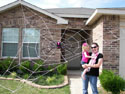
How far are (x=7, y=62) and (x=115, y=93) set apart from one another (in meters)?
4.97

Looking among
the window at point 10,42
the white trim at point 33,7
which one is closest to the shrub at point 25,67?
the window at point 10,42

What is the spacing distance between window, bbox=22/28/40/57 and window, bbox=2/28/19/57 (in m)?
0.48

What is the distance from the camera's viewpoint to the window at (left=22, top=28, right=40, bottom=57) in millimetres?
7156

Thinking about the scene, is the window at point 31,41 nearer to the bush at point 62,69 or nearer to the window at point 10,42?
the window at point 10,42

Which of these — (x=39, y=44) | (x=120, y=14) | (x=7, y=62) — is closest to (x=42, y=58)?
(x=39, y=44)

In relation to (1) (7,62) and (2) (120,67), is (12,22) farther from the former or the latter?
(2) (120,67)

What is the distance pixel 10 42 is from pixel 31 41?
3.62 feet

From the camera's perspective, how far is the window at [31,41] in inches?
282

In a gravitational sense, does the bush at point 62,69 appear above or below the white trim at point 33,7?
below

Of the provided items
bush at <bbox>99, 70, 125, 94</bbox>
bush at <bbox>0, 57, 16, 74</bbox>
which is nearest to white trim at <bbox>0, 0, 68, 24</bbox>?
bush at <bbox>0, 57, 16, 74</bbox>

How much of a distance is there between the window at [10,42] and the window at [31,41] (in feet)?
1.56

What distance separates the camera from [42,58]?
707 centimetres

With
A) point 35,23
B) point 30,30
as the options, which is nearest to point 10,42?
point 30,30

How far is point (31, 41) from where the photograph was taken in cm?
718
